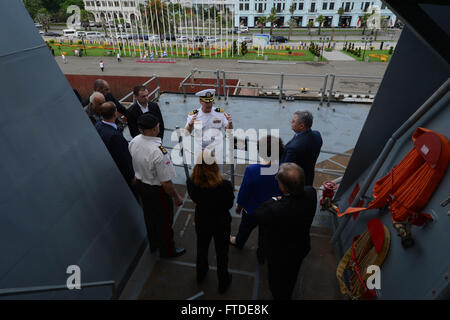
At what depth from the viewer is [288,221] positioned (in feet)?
7.62

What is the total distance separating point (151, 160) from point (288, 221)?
5.27ft

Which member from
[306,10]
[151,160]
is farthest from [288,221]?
[306,10]

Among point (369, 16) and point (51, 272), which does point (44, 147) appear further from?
point (369, 16)

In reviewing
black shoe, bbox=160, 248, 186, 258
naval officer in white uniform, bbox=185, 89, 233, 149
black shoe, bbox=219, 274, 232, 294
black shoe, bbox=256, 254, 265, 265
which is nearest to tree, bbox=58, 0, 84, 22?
naval officer in white uniform, bbox=185, 89, 233, 149

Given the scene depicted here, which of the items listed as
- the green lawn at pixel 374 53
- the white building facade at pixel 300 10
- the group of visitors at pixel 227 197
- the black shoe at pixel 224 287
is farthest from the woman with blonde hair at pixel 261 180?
the white building facade at pixel 300 10

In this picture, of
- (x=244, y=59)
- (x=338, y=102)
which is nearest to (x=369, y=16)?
(x=244, y=59)

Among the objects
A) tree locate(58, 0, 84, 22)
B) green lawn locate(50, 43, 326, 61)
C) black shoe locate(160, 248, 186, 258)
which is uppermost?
tree locate(58, 0, 84, 22)

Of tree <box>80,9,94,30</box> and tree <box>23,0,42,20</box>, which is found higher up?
tree <box>23,0,42,20</box>

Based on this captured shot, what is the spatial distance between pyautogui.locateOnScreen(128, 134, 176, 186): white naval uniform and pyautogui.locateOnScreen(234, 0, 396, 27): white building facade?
58.3 meters

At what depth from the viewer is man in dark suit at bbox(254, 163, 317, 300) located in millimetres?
2283

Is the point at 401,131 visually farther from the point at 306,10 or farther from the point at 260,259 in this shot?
the point at 306,10

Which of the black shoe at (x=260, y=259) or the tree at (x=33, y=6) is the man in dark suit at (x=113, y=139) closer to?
the black shoe at (x=260, y=259)

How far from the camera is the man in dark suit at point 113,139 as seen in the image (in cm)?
356

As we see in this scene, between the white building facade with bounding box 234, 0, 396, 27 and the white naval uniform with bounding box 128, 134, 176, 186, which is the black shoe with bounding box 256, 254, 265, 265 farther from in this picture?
the white building facade with bounding box 234, 0, 396, 27
